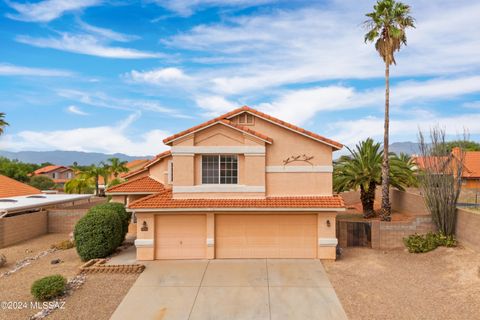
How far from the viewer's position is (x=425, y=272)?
15227 mm

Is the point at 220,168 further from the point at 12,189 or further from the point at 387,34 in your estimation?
the point at 12,189

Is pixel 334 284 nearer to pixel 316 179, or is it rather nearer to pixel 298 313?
pixel 298 313

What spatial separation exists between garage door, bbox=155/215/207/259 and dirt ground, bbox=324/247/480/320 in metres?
6.35

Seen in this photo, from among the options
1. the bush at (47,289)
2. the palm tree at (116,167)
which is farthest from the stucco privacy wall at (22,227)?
the palm tree at (116,167)

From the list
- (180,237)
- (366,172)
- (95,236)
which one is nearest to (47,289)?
(95,236)

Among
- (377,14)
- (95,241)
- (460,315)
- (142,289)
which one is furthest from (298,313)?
(377,14)

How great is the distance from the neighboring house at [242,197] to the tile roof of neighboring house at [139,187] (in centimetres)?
493

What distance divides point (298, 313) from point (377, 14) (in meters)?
18.9

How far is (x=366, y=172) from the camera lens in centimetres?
2469

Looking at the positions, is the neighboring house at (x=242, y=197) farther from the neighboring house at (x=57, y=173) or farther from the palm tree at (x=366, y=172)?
the neighboring house at (x=57, y=173)

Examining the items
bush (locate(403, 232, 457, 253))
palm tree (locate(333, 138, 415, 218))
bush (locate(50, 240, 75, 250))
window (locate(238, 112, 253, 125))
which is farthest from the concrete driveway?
palm tree (locate(333, 138, 415, 218))

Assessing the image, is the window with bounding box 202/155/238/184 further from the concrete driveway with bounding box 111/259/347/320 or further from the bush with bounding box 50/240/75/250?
the bush with bounding box 50/240/75/250

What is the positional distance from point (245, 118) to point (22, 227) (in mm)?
16052

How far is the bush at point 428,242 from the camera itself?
17578 millimetres
